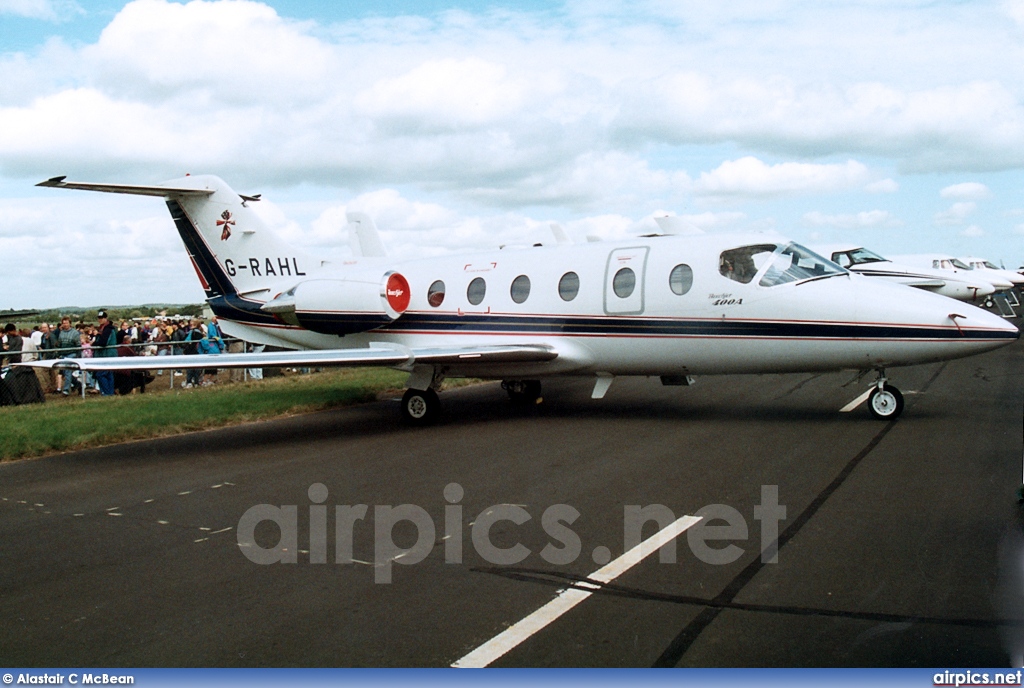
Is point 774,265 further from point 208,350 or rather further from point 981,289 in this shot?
point 981,289

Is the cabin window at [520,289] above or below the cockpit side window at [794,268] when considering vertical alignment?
below

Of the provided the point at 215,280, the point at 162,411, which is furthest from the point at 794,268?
the point at 215,280

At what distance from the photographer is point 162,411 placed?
14.8 meters

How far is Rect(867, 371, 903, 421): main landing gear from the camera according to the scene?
37.8ft

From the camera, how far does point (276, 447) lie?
11.7 metres

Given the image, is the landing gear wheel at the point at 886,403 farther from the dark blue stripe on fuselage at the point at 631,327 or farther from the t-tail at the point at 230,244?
the t-tail at the point at 230,244

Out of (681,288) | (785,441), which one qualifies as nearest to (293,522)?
(785,441)

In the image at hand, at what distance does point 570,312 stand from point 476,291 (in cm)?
201

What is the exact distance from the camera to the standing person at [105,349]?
20203mm

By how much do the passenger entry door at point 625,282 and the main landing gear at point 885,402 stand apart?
135 inches

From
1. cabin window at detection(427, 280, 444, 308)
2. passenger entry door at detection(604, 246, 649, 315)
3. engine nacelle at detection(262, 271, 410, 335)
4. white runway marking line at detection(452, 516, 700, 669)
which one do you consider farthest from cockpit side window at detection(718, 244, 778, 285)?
white runway marking line at detection(452, 516, 700, 669)

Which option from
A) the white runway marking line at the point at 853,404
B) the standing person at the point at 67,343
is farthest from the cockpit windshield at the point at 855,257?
the standing person at the point at 67,343

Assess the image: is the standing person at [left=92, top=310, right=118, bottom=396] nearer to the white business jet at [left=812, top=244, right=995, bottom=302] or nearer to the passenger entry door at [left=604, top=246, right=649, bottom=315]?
the passenger entry door at [left=604, top=246, right=649, bottom=315]

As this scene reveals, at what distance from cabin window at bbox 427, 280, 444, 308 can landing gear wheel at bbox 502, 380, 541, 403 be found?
6.20 ft
